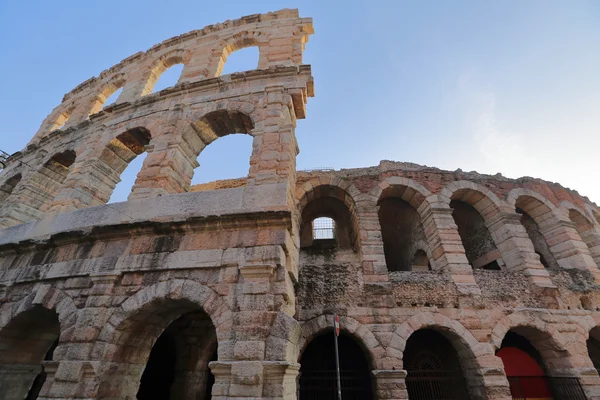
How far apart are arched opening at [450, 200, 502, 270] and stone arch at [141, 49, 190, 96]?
10888 millimetres

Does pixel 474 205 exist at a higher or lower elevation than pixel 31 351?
higher

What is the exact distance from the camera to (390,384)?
590 centimetres

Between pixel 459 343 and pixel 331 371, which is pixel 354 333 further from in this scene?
pixel 459 343

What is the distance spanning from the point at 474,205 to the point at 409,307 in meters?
4.96

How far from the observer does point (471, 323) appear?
6.69 m

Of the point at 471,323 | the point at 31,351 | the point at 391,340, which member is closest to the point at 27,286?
the point at 31,351

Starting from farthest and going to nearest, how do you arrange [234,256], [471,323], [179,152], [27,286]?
[471,323] < [179,152] < [27,286] < [234,256]

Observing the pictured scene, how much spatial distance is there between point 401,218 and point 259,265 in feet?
27.6

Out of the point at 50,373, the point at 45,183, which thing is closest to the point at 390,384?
the point at 50,373

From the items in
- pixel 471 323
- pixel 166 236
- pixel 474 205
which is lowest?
pixel 471 323

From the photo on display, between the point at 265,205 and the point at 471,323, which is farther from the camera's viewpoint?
the point at 471,323

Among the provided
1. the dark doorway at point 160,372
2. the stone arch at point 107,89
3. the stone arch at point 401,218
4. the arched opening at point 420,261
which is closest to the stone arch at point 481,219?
the stone arch at point 401,218

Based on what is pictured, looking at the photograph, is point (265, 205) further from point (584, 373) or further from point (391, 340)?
point (584, 373)

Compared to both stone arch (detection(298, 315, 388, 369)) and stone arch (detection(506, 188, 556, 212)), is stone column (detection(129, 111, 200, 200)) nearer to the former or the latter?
stone arch (detection(298, 315, 388, 369))
